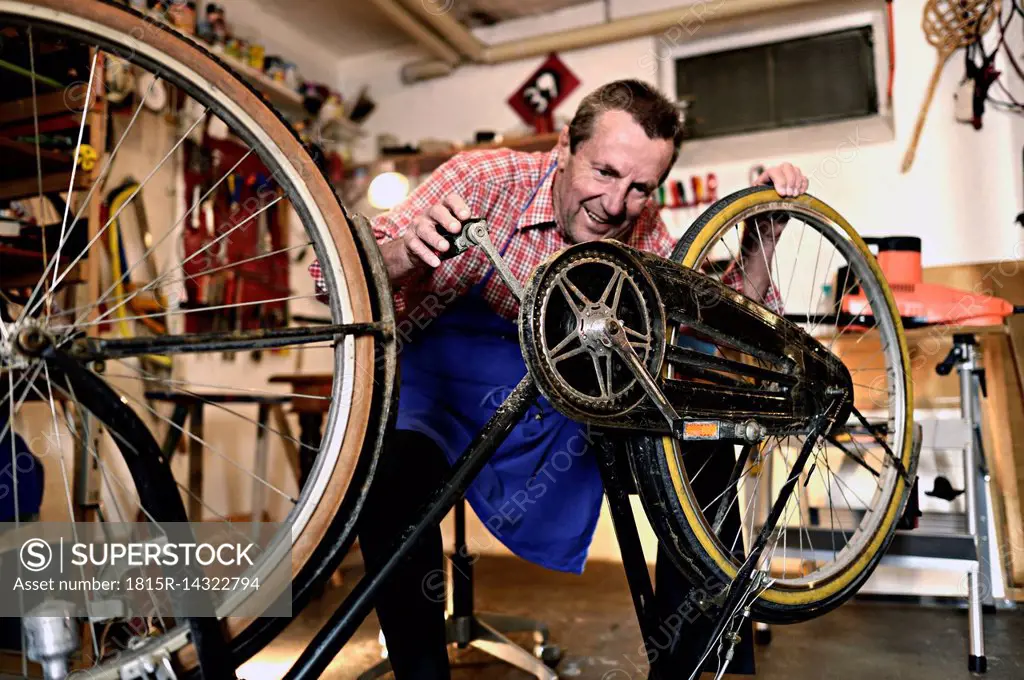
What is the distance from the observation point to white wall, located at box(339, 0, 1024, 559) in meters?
2.98

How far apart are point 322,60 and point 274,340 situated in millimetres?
3910

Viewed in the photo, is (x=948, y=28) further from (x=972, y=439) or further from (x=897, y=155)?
(x=972, y=439)

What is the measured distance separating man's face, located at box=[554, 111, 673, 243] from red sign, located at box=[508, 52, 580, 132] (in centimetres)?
259

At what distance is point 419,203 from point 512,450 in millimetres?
449

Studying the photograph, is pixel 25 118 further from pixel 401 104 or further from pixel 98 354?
pixel 401 104

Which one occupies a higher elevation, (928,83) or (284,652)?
(928,83)

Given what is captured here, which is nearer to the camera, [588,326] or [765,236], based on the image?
[588,326]

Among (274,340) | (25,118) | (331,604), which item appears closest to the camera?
(274,340)

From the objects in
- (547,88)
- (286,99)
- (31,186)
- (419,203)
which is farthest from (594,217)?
(286,99)

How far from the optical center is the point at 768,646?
71.3 inches

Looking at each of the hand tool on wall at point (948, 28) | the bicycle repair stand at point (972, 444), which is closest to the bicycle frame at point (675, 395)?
the bicycle repair stand at point (972, 444)

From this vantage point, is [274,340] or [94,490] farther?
[94,490]

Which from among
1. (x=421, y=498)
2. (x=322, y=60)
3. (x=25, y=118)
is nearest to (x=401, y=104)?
(x=322, y=60)

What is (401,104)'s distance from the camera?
4312mm
